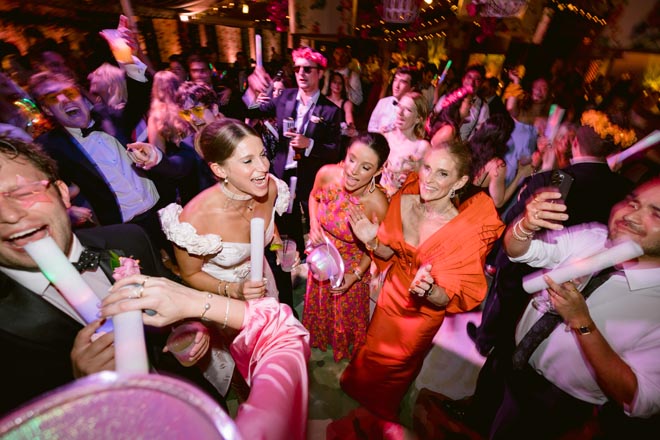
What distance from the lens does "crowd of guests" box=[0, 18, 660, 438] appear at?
1087 millimetres

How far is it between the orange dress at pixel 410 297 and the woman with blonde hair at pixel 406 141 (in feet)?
3.72

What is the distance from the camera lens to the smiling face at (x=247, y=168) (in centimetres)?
200

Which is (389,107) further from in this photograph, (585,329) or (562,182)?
(585,329)

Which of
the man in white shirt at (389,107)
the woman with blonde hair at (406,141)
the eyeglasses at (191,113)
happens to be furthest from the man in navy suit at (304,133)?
the eyeglasses at (191,113)

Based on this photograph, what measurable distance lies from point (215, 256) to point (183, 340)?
2.47 ft

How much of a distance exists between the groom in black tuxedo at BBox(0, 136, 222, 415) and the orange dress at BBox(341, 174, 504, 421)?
1752mm

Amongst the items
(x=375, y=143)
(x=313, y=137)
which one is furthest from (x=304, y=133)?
(x=375, y=143)

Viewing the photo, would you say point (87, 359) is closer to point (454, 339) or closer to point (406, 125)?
point (454, 339)

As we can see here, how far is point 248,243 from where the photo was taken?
217 cm

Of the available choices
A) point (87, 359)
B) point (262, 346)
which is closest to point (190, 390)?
point (262, 346)

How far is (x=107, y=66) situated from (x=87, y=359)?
13.2ft

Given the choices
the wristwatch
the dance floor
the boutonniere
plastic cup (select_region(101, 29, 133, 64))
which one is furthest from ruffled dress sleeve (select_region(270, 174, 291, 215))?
plastic cup (select_region(101, 29, 133, 64))

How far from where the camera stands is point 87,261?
126cm

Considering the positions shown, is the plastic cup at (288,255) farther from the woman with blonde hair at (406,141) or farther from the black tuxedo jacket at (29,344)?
the woman with blonde hair at (406,141)
